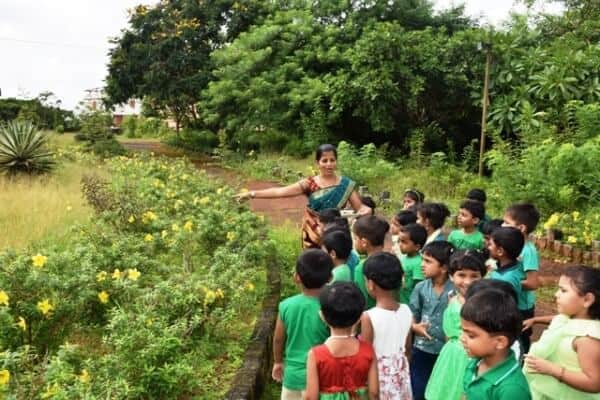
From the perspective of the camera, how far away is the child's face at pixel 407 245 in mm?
3724

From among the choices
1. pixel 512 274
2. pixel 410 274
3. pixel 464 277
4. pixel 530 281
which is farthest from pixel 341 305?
pixel 530 281

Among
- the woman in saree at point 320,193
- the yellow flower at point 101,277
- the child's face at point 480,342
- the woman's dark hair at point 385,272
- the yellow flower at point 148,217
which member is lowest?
the yellow flower at point 101,277

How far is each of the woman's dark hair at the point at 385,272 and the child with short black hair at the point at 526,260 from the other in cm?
107

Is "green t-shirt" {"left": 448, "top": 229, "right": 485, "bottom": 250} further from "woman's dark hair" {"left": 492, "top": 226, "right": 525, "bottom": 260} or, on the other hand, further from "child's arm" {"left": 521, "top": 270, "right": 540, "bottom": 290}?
"woman's dark hair" {"left": 492, "top": 226, "right": 525, "bottom": 260}

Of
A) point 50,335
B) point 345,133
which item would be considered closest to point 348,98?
point 345,133

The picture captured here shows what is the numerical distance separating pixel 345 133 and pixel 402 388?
1529 centimetres

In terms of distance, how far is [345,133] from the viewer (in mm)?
17938

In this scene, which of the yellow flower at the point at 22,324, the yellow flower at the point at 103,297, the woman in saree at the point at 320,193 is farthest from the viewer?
the woman in saree at the point at 320,193

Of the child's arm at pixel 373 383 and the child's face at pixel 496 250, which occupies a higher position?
the child's face at pixel 496 250

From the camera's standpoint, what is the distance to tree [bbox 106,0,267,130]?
2138 centimetres

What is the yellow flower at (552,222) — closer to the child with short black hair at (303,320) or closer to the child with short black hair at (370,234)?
the child with short black hair at (370,234)

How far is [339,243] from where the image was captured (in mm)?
3459

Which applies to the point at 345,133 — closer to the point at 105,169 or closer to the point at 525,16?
the point at 525,16

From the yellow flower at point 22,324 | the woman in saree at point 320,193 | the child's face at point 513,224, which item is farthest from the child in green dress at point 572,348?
the yellow flower at point 22,324
